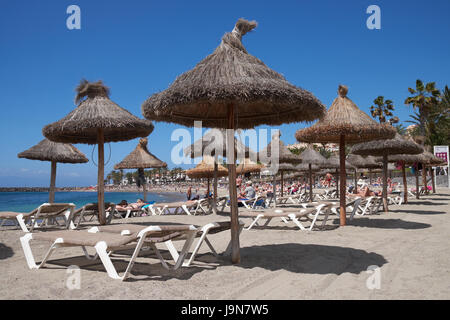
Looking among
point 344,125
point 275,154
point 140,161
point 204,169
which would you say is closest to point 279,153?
point 275,154

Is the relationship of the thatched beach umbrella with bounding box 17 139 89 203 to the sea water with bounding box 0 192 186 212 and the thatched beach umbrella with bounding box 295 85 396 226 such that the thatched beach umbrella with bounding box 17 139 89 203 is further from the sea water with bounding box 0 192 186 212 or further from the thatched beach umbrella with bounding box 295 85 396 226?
the sea water with bounding box 0 192 186 212

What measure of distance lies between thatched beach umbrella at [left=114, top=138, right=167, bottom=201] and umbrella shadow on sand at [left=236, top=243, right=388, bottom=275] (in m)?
10.4

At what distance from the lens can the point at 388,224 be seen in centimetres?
826

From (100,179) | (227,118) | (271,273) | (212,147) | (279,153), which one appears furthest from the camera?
(279,153)

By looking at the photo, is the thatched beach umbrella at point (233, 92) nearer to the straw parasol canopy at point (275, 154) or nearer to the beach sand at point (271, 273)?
the beach sand at point (271, 273)

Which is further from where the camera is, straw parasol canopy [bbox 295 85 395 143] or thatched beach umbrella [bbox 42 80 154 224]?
straw parasol canopy [bbox 295 85 395 143]

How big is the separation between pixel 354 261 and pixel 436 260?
39.3 inches

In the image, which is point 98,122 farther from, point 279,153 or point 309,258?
point 279,153

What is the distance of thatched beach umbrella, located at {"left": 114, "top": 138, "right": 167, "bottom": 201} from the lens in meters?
15.2

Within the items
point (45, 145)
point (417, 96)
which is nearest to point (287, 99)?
point (45, 145)

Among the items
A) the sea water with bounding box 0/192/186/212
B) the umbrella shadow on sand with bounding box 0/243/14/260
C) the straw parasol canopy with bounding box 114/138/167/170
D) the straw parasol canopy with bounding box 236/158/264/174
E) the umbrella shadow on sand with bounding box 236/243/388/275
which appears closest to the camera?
the umbrella shadow on sand with bounding box 236/243/388/275

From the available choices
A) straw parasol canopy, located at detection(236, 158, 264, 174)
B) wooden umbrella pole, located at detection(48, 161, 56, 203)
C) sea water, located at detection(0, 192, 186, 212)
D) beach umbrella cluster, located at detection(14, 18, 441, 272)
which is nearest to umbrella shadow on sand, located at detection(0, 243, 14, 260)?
beach umbrella cluster, located at detection(14, 18, 441, 272)

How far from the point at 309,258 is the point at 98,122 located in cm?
482

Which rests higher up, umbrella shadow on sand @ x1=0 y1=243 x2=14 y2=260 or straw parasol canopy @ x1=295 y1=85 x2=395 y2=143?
straw parasol canopy @ x1=295 y1=85 x2=395 y2=143
